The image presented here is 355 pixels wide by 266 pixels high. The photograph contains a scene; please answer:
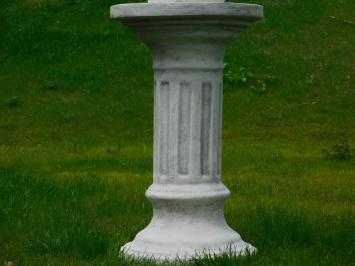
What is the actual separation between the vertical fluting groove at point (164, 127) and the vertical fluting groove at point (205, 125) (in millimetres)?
226

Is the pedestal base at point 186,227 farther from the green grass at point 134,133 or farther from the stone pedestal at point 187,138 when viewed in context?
the green grass at point 134,133

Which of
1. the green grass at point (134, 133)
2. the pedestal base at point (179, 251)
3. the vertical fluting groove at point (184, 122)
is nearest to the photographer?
the pedestal base at point (179, 251)

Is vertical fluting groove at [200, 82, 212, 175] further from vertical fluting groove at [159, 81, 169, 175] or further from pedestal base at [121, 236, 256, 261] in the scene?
pedestal base at [121, 236, 256, 261]

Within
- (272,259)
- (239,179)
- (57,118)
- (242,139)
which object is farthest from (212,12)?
(57,118)

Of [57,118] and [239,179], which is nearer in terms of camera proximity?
[239,179]

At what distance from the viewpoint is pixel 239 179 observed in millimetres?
10336

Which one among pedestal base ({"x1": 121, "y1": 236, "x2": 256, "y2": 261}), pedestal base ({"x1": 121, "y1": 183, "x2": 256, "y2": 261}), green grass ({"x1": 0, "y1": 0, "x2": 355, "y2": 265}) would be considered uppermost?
pedestal base ({"x1": 121, "y1": 183, "x2": 256, "y2": 261})

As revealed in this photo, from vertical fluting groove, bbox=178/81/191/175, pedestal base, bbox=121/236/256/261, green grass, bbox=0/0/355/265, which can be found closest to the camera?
pedestal base, bbox=121/236/256/261

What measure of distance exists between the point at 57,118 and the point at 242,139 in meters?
3.40

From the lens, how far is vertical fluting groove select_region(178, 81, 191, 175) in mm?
6188

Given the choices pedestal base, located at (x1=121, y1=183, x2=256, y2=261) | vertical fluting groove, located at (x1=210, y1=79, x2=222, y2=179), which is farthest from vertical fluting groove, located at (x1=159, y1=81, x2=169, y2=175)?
vertical fluting groove, located at (x1=210, y1=79, x2=222, y2=179)

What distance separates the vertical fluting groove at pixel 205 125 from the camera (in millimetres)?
6223

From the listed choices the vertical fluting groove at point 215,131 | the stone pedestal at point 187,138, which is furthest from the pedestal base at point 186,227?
the vertical fluting groove at point 215,131

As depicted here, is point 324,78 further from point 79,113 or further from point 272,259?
point 272,259
